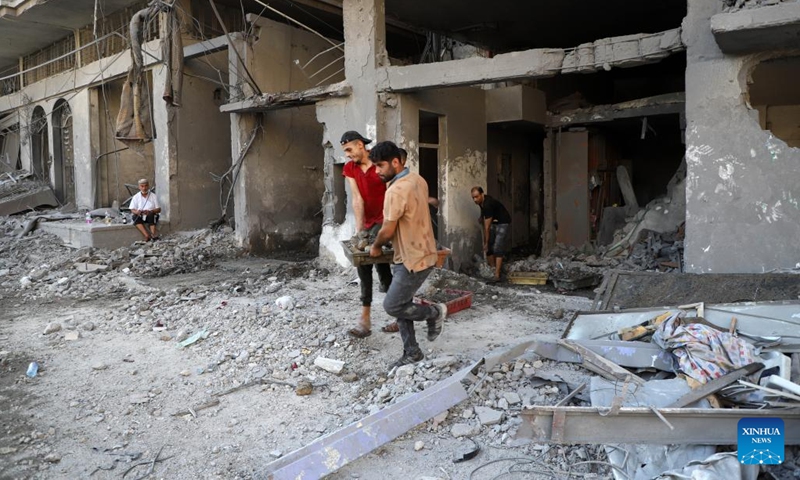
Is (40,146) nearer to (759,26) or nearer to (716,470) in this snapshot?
(759,26)

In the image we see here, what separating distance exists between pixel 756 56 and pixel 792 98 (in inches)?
160

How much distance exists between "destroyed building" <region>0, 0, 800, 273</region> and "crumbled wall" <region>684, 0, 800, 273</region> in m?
0.02

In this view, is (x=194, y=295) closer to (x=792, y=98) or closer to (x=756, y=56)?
(x=756, y=56)

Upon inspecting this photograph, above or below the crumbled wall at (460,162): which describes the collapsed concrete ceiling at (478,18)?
above

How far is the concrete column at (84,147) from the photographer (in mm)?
14039

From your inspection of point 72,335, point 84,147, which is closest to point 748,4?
point 72,335

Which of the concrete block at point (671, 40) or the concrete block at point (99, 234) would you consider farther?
the concrete block at point (99, 234)

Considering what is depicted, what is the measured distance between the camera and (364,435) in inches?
137

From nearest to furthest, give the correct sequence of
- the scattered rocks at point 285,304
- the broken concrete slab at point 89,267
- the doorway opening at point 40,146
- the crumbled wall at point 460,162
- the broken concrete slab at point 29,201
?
the scattered rocks at point 285,304 < the broken concrete slab at point 89,267 < the crumbled wall at point 460,162 < the broken concrete slab at point 29,201 < the doorway opening at point 40,146

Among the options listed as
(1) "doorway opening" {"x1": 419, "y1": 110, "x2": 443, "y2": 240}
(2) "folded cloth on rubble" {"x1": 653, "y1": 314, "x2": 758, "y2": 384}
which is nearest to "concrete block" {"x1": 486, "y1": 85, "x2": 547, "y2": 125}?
(1) "doorway opening" {"x1": 419, "y1": 110, "x2": 443, "y2": 240}

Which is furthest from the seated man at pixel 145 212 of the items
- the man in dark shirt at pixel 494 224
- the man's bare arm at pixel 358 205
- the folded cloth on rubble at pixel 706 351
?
the folded cloth on rubble at pixel 706 351

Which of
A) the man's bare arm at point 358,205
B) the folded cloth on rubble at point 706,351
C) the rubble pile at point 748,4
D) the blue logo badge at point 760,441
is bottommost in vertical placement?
the blue logo badge at point 760,441

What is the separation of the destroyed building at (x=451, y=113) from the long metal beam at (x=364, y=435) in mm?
3811

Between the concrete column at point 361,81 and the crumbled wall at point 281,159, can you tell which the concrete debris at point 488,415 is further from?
the crumbled wall at point 281,159
